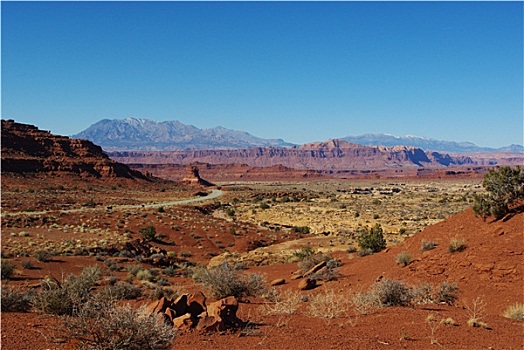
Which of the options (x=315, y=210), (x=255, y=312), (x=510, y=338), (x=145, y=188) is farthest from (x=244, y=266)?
(x=145, y=188)

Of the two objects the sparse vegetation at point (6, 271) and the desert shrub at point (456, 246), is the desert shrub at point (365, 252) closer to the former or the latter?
the desert shrub at point (456, 246)

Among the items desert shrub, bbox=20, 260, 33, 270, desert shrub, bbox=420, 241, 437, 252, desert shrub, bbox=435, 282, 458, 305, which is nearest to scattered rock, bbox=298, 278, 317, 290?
desert shrub, bbox=420, 241, 437, 252

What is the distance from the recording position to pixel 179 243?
3472 cm

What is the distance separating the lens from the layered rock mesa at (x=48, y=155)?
286 feet

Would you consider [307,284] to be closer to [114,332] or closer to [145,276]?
[145,276]

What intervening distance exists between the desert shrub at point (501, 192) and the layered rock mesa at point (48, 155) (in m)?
84.8

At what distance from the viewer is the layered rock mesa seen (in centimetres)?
8725

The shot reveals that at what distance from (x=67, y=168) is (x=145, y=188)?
54.9 feet

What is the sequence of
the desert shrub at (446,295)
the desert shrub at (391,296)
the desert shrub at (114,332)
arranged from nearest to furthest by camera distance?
the desert shrub at (114,332), the desert shrub at (391,296), the desert shrub at (446,295)

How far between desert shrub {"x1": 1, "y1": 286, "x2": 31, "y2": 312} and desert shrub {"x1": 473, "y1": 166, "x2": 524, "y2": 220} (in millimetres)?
14794

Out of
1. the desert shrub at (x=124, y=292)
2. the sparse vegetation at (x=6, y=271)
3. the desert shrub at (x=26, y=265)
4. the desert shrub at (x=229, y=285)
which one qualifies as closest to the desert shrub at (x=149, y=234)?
the desert shrub at (x=26, y=265)

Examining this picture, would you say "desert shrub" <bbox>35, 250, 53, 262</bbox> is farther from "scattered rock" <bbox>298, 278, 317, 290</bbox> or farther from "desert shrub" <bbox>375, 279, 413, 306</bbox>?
"desert shrub" <bbox>375, 279, 413, 306</bbox>

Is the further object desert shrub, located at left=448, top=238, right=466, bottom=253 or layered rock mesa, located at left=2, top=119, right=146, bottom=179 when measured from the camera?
layered rock mesa, located at left=2, top=119, right=146, bottom=179

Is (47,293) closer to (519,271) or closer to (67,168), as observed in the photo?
(519,271)
